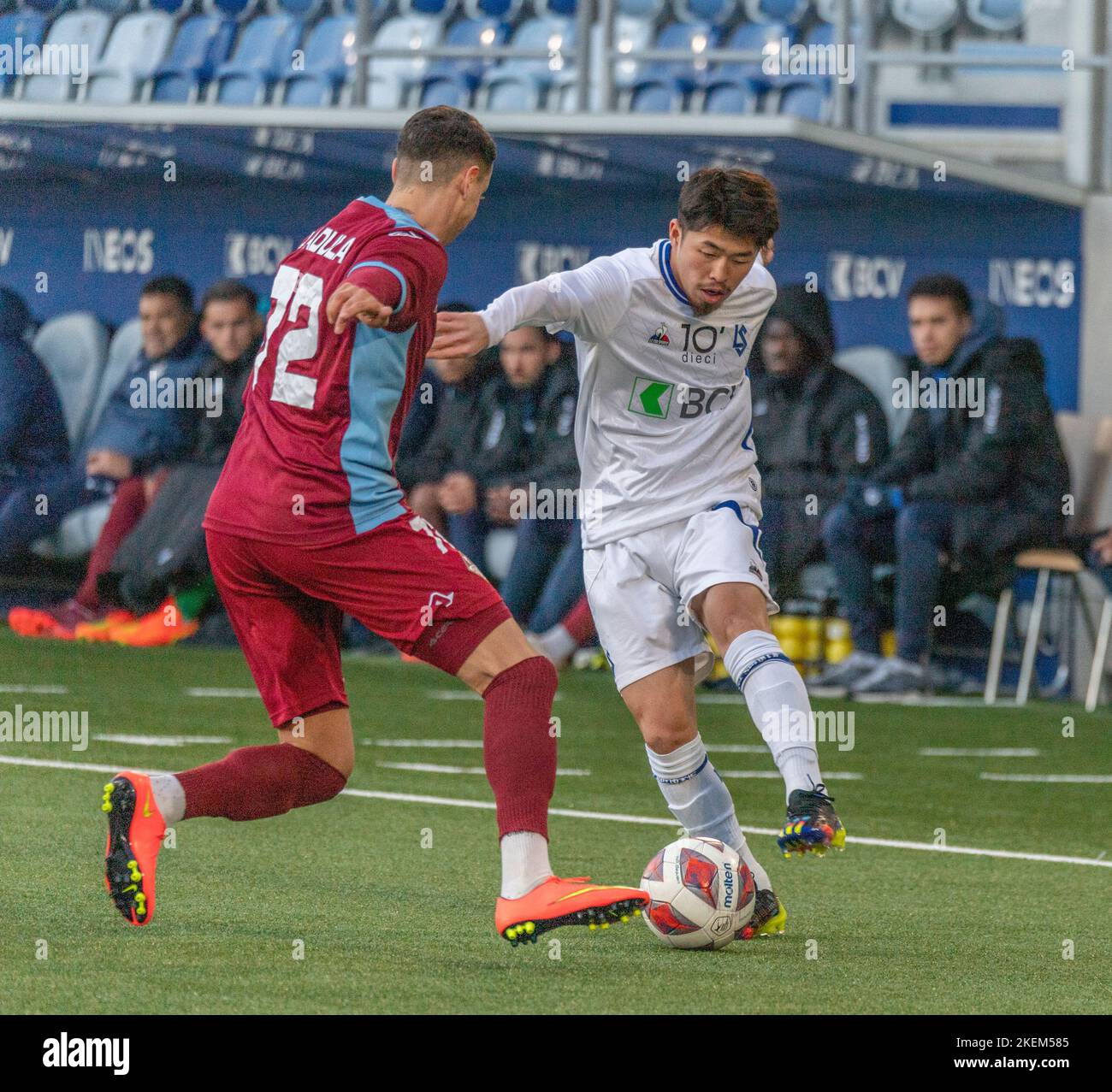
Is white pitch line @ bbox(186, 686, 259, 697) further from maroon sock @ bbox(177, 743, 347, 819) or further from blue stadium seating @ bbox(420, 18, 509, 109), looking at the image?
maroon sock @ bbox(177, 743, 347, 819)

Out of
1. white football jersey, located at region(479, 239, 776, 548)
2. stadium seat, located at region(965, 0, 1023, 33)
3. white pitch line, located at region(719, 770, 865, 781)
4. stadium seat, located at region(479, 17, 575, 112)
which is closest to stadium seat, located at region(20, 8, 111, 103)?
stadium seat, located at region(479, 17, 575, 112)

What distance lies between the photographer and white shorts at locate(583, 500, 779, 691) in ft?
19.2

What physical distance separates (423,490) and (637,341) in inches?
346

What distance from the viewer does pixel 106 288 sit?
55.0ft

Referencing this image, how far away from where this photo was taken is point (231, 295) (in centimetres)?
1495

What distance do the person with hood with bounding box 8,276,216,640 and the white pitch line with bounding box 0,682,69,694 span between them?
2.87 m

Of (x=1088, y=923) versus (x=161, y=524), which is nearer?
(x=1088, y=923)

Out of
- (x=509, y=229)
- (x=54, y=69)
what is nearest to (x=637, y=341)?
(x=509, y=229)

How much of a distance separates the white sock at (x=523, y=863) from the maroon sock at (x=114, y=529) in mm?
10508

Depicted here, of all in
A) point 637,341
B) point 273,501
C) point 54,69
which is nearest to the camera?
point 273,501

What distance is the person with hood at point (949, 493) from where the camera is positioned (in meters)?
13.1

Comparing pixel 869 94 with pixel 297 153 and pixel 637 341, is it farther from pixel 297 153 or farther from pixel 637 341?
pixel 637 341

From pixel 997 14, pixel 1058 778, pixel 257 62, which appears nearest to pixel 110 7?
pixel 257 62

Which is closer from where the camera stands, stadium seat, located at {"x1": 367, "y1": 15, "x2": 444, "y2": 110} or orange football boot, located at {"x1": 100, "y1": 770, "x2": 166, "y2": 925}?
orange football boot, located at {"x1": 100, "y1": 770, "x2": 166, "y2": 925}
